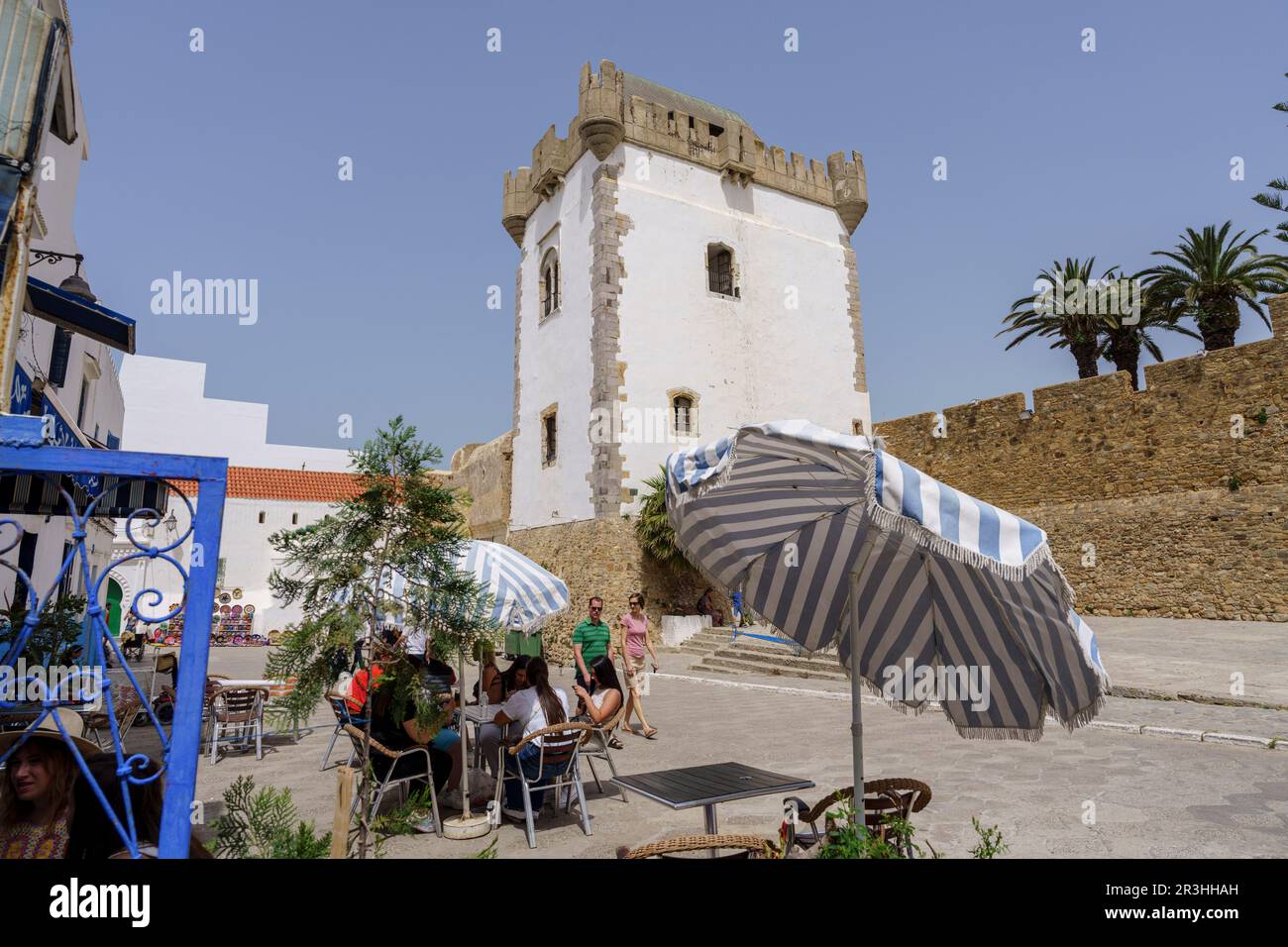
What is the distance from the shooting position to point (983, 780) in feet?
18.9

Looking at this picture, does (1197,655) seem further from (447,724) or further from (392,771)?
(392,771)

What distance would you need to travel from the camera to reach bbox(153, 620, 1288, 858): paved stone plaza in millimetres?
4457

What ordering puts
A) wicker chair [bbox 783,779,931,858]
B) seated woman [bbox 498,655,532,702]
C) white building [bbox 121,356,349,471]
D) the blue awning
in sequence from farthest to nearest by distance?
white building [bbox 121,356,349,471]
the blue awning
seated woman [bbox 498,655,532,702]
wicker chair [bbox 783,779,931,858]

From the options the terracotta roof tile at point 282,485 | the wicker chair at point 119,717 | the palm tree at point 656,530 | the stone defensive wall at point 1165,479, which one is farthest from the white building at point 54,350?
the stone defensive wall at point 1165,479

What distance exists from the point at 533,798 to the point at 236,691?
418 centimetres

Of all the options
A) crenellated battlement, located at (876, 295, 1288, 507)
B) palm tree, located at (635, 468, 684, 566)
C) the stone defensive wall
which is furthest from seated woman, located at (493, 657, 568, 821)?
crenellated battlement, located at (876, 295, 1288, 507)

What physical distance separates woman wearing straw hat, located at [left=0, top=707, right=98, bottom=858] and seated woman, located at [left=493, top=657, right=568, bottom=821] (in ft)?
8.46

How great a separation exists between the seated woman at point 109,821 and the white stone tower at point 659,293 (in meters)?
14.4

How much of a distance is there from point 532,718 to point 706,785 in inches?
69.6

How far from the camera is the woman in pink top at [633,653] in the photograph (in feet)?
26.6

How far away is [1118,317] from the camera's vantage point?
22.1 m

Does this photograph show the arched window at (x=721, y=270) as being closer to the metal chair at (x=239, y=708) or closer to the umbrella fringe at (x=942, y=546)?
the metal chair at (x=239, y=708)

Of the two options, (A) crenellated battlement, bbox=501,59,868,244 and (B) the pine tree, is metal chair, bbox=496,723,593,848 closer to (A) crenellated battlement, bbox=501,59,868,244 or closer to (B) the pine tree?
(B) the pine tree
